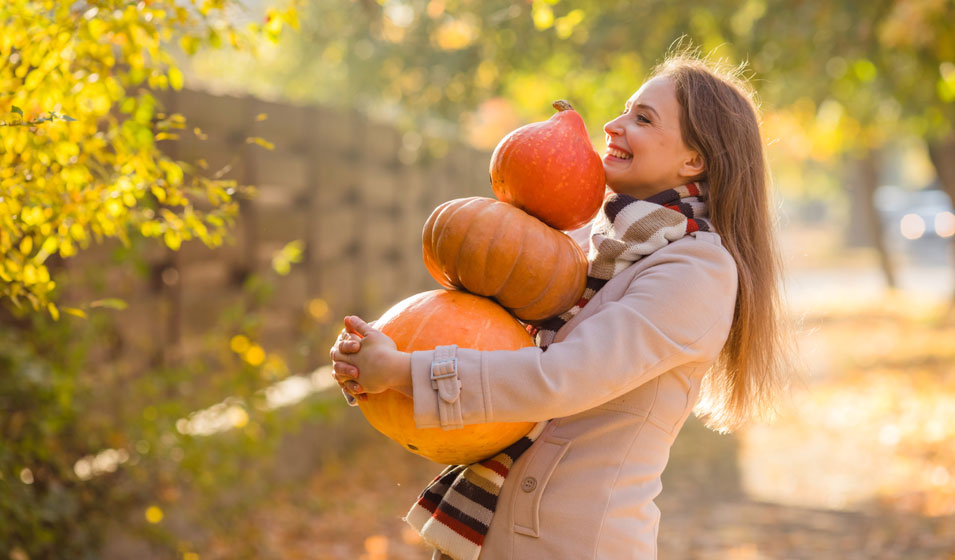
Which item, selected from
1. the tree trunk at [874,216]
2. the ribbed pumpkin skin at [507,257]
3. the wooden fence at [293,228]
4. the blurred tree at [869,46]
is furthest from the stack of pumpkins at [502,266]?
the tree trunk at [874,216]

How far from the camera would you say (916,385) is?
10008 millimetres

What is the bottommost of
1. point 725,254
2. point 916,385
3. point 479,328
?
point 916,385

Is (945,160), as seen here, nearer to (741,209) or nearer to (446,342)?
(741,209)

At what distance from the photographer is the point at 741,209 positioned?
7.22 feet

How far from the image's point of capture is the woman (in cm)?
191

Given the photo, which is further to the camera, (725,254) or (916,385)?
(916,385)

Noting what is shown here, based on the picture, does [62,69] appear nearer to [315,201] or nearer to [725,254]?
[725,254]

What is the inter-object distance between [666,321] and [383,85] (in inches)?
339

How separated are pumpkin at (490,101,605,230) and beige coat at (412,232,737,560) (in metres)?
0.19

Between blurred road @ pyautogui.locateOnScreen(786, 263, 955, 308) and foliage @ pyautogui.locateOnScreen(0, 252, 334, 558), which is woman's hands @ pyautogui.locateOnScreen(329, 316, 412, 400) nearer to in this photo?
foliage @ pyautogui.locateOnScreen(0, 252, 334, 558)

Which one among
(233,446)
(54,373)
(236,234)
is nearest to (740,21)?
(236,234)

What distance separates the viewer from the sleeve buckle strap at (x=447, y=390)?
1.87 meters

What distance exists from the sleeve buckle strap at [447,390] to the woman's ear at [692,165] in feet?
2.44

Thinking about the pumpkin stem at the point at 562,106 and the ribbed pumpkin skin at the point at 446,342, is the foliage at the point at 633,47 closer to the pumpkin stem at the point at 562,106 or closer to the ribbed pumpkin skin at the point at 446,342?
the pumpkin stem at the point at 562,106
